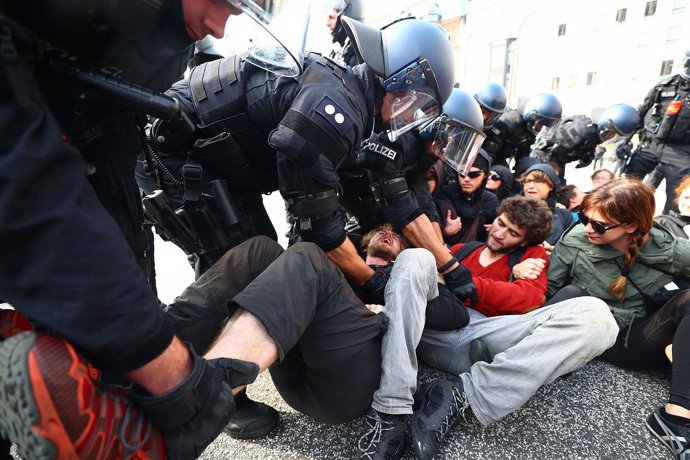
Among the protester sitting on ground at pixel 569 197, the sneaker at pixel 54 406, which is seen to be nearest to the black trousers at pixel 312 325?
the sneaker at pixel 54 406

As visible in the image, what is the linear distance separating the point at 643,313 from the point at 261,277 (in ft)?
5.70

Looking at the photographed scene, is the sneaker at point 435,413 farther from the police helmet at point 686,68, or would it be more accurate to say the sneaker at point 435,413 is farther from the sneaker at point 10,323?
the police helmet at point 686,68

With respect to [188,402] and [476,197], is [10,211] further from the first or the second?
[476,197]

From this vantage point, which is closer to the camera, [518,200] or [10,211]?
[10,211]

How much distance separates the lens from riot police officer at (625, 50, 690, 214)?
4.28 meters

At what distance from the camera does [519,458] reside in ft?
4.31

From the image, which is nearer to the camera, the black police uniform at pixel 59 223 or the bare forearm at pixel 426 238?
the black police uniform at pixel 59 223

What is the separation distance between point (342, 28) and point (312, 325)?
261cm

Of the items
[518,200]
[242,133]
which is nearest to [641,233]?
[518,200]

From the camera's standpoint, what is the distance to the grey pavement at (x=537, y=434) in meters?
1.34

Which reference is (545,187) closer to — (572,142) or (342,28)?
(572,142)

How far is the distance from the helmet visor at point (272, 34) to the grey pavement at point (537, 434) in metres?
1.33

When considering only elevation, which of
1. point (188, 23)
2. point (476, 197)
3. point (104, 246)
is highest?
point (188, 23)

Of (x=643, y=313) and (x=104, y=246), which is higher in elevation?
(x=104, y=246)
